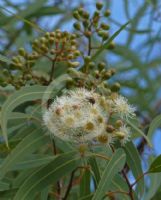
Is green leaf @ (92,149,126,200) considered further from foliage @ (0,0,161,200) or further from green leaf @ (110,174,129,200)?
green leaf @ (110,174,129,200)

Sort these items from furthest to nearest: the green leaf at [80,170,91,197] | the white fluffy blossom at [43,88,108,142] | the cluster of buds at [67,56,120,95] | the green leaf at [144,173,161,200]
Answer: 1. the green leaf at [144,173,161,200]
2. the green leaf at [80,170,91,197]
3. the cluster of buds at [67,56,120,95]
4. the white fluffy blossom at [43,88,108,142]

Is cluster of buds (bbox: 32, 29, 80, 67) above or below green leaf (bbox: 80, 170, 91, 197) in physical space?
above

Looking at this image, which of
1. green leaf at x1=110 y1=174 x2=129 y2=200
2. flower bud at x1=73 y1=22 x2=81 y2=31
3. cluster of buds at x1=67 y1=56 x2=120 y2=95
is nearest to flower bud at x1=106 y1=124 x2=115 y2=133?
cluster of buds at x1=67 y1=56 x2=120 y2=95

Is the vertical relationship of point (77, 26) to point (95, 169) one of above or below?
above

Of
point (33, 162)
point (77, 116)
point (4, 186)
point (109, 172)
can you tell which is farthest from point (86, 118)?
point (4, 186)

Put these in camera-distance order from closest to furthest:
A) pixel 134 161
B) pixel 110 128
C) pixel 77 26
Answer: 1. pixel 110 128
2. pixel 134 161
3. pixel 77 26

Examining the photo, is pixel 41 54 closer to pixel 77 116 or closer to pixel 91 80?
pixel 91 80
